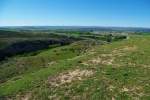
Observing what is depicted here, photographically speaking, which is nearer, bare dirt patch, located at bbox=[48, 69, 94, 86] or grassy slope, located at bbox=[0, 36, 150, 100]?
grassy slope, located at bbox=[0, 36, 150, 100]

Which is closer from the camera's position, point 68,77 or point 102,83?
point 102,83

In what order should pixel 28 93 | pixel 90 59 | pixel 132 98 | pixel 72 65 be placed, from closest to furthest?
pixel 132 98 < pixel 28 93 < pixel 72 65 < pixel 90 59

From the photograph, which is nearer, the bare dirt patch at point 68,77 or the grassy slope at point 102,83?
the grassy slope at point 102,83

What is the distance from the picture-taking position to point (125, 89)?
→ 23734 mm

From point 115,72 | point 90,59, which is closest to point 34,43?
point 90,59

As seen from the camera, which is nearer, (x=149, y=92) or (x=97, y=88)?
(x=149, y=92)

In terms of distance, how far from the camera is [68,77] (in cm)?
2855

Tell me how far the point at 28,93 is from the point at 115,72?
911 cm

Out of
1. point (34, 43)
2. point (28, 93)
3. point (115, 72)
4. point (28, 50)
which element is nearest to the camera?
point (28, 93)

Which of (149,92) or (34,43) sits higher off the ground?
(149,92)

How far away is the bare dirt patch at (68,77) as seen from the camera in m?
27.4

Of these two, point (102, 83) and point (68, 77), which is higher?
point (102, 83)

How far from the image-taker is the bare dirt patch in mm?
27397

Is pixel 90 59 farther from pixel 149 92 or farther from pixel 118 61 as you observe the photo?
pixel 149 92
